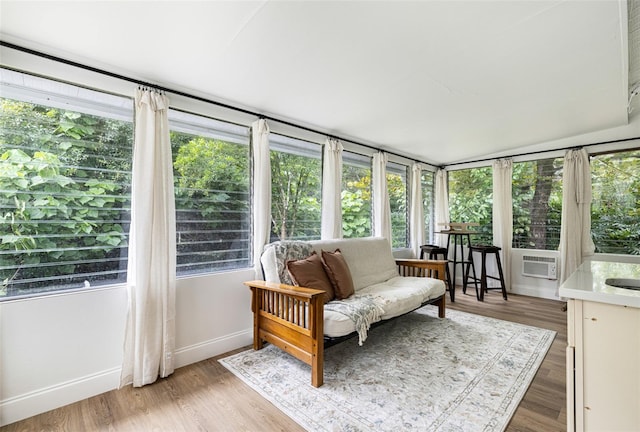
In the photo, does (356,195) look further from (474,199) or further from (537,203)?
(537,203)

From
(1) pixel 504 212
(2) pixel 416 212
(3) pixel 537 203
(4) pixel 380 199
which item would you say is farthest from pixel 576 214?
(4) pixel 380 199

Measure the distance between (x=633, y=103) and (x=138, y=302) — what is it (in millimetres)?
5037

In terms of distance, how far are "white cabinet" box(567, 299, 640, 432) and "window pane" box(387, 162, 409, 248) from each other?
333cm

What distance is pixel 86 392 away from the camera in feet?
6.22

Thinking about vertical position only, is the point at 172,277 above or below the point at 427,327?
above

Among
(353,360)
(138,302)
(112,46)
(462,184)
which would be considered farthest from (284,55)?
(462,184)

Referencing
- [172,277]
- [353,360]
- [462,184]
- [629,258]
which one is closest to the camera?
[172,277]

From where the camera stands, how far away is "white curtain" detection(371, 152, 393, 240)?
409cm

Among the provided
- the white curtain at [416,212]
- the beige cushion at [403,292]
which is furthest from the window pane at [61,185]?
the white curtain at [416,212]

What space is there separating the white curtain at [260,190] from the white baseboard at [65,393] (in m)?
0.88

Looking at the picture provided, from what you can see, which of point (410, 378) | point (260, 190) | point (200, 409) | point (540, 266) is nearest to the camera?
point (200, 409)

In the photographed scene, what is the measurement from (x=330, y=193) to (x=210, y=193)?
1406 millimetres

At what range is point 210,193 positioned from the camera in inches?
103

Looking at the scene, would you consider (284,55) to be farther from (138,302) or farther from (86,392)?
(86,392)
